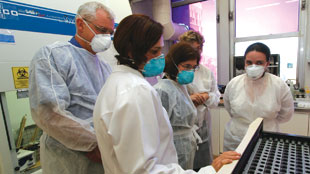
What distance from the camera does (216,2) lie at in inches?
125

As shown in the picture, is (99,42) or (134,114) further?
(99,42)

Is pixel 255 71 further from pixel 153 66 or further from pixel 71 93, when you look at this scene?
pixel 71 93

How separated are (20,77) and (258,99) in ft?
5.50

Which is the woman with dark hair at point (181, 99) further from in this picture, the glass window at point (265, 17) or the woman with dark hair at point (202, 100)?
the glass window at point (265, 17)

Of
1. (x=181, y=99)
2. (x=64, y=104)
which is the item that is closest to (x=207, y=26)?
(x=181, y=99)

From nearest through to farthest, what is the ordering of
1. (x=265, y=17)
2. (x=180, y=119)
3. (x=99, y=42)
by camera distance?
(x=99, y=42) → (x=180, y=119) → (x=265, y=17)

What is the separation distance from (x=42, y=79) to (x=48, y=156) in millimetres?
415

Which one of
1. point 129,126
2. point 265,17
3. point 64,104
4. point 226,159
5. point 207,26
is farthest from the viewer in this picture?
point 207,26

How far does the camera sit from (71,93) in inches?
39.8

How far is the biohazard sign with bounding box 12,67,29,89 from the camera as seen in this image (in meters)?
1.18

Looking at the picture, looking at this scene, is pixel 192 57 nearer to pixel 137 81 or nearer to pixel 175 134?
pixel 175 134

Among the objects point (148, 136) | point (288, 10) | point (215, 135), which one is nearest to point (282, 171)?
point (148, 136)

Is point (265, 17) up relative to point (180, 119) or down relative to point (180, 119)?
up

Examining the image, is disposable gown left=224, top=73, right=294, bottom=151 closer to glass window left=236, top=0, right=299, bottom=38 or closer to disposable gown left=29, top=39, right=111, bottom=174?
disposable gown left=29, top=39, right=111, bottom=174
